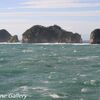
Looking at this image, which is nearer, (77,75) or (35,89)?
(35,89)

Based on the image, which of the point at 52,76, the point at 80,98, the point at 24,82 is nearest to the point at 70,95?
the point at 80,98

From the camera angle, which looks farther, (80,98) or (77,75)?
(77,75)

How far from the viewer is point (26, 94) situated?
30406mm

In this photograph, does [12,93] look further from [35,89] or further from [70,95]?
[70,95]

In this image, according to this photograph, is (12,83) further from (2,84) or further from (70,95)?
(70,95)

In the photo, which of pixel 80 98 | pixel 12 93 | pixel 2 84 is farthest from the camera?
pixel 2 84

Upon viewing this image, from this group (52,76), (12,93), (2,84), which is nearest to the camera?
(12,93)

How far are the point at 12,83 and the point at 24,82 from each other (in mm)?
1089

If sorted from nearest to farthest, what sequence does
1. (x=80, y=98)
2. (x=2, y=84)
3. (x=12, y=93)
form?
(x=80, y=98), (x=12, y=93), (x=2, y=84)

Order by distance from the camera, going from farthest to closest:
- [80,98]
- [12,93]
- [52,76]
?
[52,76] → [12,93] → [80,98]

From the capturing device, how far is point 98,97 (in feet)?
95.2

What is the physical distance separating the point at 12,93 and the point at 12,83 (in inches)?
215

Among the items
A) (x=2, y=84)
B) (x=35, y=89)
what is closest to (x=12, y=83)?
(x=2, y=84)

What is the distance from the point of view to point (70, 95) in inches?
1177
